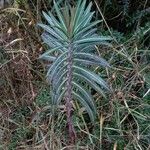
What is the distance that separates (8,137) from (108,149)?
419 mm

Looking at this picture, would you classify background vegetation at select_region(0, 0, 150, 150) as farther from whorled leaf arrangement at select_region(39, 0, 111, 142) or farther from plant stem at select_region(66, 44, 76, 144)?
whorled leaf arrangement at select_region(39, 0, 111, 142)

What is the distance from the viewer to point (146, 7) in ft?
6.39

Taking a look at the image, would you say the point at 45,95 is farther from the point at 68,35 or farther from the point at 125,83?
the point at 68,35

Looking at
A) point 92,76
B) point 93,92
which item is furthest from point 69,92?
point 93,92

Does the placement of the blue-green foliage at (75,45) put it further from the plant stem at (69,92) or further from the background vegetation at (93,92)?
the background vegetation at (93,92)

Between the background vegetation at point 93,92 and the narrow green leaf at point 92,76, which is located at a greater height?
the narrow green leaf at point 92,76

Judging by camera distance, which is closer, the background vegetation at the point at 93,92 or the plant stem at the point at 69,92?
the plant stem at the point at 69,92

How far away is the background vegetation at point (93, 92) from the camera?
1630 mm

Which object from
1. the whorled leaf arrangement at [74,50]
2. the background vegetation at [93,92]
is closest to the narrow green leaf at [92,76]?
→ the whorled leaf arrangement at [74,50]

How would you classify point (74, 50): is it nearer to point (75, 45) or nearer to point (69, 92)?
point (75, 45)

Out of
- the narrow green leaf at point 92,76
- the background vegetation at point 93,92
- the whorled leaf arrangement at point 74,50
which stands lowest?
the background vegetation at point 93,92

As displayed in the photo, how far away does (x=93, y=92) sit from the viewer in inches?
69.7

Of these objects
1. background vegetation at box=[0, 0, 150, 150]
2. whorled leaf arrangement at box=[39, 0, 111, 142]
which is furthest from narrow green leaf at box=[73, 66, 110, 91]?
background vegetation at box=[0, 0, 150, 150]

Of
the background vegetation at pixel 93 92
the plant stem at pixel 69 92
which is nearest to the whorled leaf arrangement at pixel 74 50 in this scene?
Answer: the plant stem at pixel 69 92
